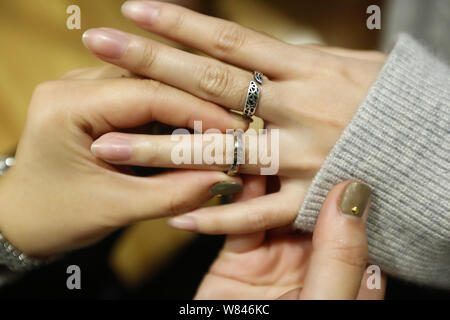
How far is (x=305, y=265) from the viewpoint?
822mm

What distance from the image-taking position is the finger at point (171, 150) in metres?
0.63

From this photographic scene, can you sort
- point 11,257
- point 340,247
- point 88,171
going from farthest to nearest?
point 11,257, point 88,171, point 340,247

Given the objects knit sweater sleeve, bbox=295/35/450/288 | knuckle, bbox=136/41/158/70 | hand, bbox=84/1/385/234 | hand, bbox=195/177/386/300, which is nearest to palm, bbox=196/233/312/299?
hand, bbox=195/177/386/300

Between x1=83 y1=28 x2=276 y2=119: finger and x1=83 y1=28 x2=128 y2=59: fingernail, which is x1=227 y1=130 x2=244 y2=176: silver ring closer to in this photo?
x1=83 y1=28 x2=276 y2=119: finger

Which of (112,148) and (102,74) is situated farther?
(102,74)

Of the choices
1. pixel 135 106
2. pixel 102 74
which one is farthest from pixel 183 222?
pixel 102 74

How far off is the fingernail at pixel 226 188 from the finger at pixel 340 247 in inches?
7.3

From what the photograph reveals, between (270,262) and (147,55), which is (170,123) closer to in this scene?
(147,55)

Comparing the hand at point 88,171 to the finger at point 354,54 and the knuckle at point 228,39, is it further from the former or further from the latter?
the finger at point 354,54

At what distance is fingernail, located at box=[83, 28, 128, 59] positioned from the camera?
1.99 feet

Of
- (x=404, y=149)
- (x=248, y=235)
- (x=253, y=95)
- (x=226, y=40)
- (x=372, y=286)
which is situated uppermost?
(x=226, y=40)

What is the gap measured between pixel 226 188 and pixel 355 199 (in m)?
0.26

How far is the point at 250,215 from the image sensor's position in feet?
2.34

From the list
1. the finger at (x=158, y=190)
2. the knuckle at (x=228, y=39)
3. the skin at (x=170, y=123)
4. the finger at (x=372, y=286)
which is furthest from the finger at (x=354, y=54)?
the finger at (x=372, y=286)
